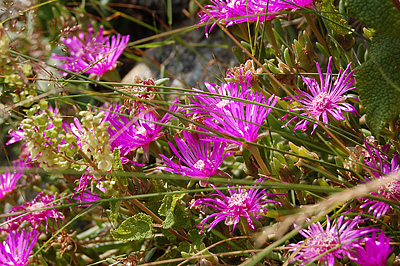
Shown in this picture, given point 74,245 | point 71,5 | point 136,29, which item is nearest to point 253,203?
point 74,245

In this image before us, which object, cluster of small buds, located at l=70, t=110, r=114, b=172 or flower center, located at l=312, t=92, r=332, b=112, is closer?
cluster of small buds, located at l=70, t=110, r=114, b=172

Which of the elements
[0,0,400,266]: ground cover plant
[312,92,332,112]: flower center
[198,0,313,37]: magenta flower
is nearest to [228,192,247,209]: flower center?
[0,0,400,266]: ground cover plant

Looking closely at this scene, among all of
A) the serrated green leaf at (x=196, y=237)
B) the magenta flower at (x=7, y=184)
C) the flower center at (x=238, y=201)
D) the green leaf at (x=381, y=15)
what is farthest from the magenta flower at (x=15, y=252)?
the green leaf at (x=381, y=15)

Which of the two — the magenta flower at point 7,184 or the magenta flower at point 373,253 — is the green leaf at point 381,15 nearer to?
the magenta flower at point 373,253

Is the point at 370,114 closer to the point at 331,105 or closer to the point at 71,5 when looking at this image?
the point at 331,105

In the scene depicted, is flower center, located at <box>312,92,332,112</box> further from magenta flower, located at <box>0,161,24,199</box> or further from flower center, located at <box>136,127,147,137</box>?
magenta flower, located at <box>0,161,24,199</box>
